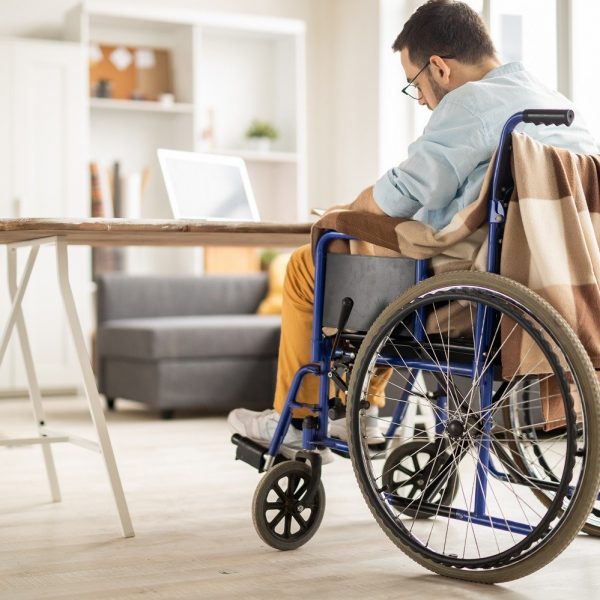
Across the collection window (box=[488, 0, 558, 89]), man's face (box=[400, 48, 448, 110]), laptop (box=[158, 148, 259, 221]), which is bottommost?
laptop (box=[158, 148, 259, 221])

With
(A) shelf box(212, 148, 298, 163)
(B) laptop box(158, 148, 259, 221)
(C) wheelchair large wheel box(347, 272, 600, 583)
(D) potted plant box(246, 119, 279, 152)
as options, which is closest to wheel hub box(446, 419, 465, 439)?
(C) wheelchair large wheel box(347, 272, 600, 583)

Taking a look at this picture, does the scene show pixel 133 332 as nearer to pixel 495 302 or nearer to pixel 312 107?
pixel 312 107

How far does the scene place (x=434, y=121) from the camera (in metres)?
1.83

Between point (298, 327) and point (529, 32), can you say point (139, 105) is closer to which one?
point (529, 32)

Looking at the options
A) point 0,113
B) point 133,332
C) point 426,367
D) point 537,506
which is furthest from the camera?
point 0,113

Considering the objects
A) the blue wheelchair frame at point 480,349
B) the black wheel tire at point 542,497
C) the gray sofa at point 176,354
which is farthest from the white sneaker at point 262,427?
the gray sofa at point 176,354

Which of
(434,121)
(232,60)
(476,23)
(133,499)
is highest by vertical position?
(232,60)

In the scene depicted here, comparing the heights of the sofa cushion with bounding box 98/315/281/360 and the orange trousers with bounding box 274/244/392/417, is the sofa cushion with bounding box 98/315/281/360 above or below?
below

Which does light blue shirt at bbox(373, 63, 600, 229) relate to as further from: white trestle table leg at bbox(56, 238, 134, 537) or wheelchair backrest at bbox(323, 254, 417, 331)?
white trestle table leg at bbox(56, 238, 134, 537)

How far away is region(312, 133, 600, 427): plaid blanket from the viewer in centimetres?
164

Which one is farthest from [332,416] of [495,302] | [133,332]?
[133,332]

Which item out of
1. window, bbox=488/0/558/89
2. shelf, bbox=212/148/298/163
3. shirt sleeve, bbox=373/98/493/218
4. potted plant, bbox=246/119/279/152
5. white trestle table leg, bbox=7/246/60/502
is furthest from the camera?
potted plant, bbox=246/119/279/152

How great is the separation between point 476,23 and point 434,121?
0.96ft

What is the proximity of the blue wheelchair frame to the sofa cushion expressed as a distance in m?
2.30
